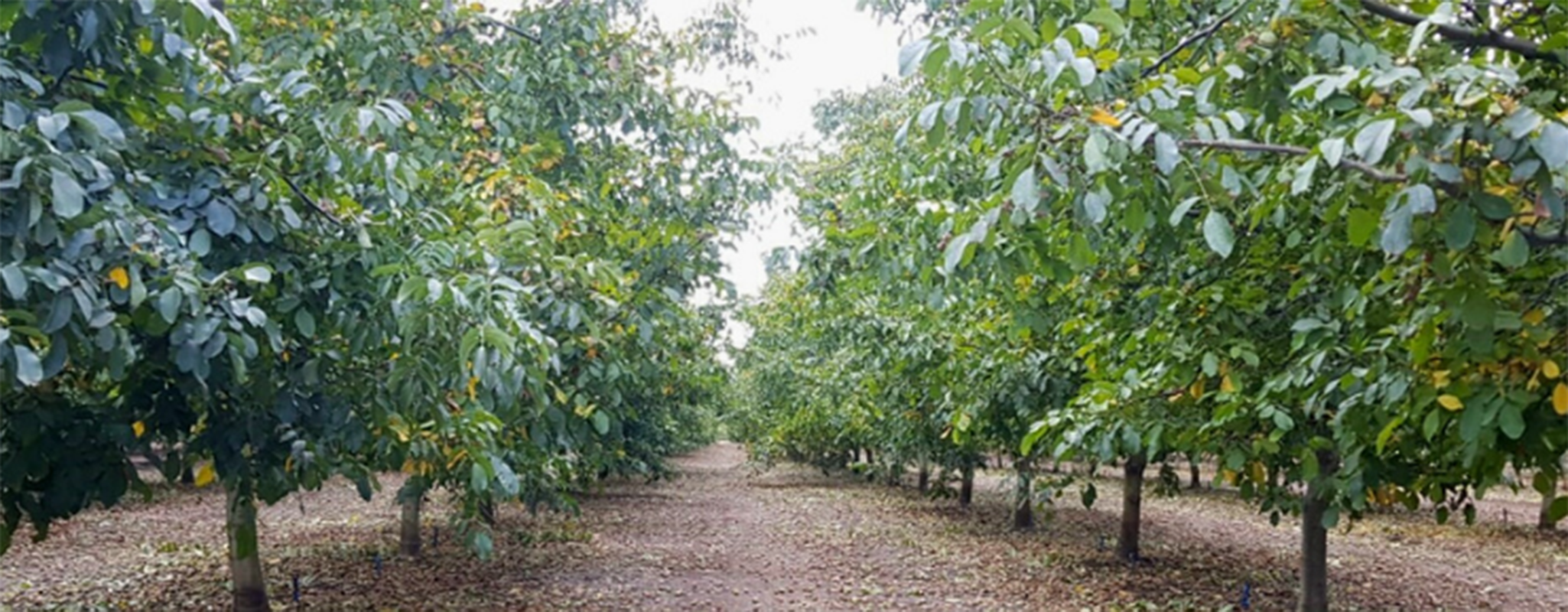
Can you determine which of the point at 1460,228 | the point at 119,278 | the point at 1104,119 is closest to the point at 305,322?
the point at 119,278

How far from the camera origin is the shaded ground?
30.6 feet

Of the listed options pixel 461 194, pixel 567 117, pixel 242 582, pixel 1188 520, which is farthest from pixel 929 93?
pixel 1188 520

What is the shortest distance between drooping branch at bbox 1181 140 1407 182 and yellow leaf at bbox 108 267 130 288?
2.64 meters

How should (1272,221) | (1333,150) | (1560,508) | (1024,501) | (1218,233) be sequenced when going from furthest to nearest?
(1024,501)
(1272,221)
(1560,508)
(1218,233)
(1333,150)

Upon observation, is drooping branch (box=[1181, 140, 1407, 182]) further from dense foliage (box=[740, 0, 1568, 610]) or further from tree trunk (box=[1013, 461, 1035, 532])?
tree trunk (box=[1013, 461, 1035, 532])

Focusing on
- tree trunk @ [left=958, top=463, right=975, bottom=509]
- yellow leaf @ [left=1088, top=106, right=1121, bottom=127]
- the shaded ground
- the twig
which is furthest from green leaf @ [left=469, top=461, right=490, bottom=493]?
tree trunk @ [left=958, top=463, right=975, bottom=509]

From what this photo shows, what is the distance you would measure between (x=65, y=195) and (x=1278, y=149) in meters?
2.83

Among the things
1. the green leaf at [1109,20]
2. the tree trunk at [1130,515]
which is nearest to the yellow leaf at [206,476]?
the green leaf at [1109,20]

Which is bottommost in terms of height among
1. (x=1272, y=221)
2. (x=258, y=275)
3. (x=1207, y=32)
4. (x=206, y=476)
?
(x=206, y=476)

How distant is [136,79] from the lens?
3.34 m

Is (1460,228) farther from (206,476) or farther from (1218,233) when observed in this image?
(206,476)

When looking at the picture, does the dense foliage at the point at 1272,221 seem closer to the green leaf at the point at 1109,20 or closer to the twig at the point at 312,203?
the green leaf at the point at 1109,20

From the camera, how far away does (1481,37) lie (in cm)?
246

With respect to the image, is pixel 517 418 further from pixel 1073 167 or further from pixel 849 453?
pixel 849 453
